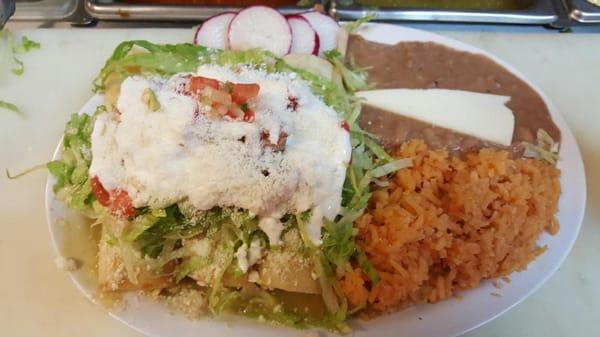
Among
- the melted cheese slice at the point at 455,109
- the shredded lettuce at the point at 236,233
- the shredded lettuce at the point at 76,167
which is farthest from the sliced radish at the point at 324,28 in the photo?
the shredded lettuce at the point at 76,167

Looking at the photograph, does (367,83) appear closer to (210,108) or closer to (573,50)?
(210,108)

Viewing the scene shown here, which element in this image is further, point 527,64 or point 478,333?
point 527,64

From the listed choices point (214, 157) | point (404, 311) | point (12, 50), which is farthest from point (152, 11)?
point (404, 311)

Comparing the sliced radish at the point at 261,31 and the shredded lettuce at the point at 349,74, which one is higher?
the sliced radish at the point at 261,31

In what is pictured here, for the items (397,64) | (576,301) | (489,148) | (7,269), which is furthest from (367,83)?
(7,269)

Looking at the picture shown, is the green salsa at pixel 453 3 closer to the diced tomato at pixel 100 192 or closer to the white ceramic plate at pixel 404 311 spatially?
the white ceramic plate at pixel 404 311

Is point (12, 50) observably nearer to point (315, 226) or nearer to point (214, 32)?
point (214, 32)
